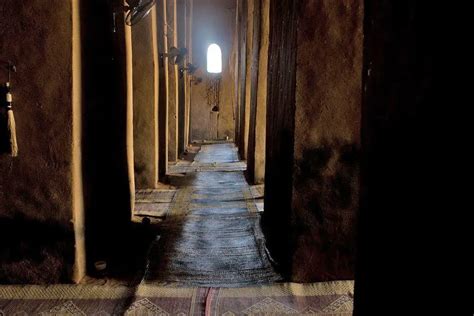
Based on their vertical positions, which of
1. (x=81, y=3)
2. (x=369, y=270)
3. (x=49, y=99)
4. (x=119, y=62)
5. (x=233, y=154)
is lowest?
(x=233, y=154)

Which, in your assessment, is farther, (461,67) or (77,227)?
(77,227)

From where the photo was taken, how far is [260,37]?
6586mm

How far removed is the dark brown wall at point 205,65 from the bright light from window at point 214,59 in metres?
0.18

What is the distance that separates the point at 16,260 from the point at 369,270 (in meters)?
2.43

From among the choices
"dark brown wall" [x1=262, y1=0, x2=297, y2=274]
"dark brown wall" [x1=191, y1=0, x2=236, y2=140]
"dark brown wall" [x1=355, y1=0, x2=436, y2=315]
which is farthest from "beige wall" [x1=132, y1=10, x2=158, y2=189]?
"dark brown wall" [x1=191, y1=0, x2=236, y2=140]

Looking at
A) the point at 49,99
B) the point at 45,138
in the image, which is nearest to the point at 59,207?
the point at 45,138

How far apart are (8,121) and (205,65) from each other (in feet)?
51.5

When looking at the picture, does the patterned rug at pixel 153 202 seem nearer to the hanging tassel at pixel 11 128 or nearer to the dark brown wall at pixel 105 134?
the dark brown wall at pixel 105 134

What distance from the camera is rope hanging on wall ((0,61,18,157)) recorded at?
103 inches

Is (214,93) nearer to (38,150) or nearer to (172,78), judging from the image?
(172,78)

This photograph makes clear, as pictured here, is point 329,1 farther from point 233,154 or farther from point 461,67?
point 233,154

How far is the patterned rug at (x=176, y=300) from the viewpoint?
8.41ft

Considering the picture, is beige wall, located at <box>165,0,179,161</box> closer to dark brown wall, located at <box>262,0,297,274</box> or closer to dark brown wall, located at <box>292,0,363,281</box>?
dark brown wall, located at <box>262,0,297,274</box>

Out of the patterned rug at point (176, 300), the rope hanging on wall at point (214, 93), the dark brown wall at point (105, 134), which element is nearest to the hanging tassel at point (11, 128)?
the dark brown wall at point (105, 134)
